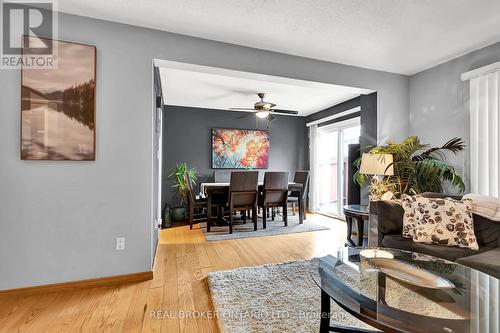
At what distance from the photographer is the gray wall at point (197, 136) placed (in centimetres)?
→ 503

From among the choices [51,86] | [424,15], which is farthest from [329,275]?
[51,86]

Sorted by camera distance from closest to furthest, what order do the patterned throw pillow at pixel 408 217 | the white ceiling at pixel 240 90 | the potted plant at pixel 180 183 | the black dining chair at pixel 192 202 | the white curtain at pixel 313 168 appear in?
1. the patterned throw pillow at pixel 408 217
2. the white ceiling at pixel 240 90
3. the black dining chair at pixel 192 202
4. the potted plant at pixel 180 183
5. the white curtain at pixel 313 168

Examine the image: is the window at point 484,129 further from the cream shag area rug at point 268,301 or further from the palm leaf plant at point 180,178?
the palm leaf plant at point 180,178

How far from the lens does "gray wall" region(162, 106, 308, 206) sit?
5031 millimetres

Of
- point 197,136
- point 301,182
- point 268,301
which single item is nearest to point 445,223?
point 268,301

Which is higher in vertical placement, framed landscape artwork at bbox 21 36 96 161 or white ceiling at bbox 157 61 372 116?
white ceiling at bbox 157 61 372 116

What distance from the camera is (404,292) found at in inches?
45.6

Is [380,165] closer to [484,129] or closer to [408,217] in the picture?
[408,217]

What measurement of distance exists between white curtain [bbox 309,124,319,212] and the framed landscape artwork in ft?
15.2

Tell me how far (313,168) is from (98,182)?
15.2ft

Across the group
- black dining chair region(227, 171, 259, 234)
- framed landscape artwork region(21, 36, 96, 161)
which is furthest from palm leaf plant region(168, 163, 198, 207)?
framed landscape artwork region(21, 36, 96, 161)

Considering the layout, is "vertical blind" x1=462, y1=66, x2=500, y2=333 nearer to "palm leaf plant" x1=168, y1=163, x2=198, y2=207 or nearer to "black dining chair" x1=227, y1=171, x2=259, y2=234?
"black dining chair" x1=227, y1=171, x2=259, y2=234

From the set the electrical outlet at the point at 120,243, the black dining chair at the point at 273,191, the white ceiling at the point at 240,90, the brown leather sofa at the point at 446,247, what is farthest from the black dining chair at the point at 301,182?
the electrical outlet at the point at 120,243

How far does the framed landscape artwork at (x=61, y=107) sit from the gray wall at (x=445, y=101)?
13.0 feet
